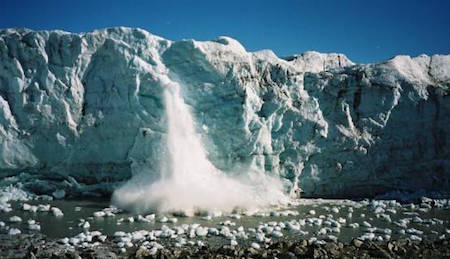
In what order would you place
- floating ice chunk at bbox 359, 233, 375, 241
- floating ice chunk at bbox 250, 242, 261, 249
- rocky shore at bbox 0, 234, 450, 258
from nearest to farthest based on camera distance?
rocky shore at bbox 0, 234, 450, 258, floating ice chunk at bbox 250, 242, 261, 249, floating ice chunk at bbox 359, 233, 375, 241

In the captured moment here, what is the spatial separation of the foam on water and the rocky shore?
12.5ft

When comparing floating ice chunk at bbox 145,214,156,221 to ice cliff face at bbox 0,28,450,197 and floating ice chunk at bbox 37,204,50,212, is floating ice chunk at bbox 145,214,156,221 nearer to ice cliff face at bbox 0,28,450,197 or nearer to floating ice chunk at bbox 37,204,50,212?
ice cliff face at bbox 0,28,450,197

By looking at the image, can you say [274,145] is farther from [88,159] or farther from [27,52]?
[27,52]

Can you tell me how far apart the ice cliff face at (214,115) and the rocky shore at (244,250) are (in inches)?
A: 232

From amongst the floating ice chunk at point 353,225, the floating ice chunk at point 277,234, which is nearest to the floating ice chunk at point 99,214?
the floating ice chunk at point 277,234

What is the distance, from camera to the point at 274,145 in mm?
17219

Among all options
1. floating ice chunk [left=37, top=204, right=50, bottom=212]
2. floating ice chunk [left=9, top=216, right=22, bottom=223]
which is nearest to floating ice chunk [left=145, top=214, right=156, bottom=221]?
floating ice chunk [left=37, top=204, right=50, bottom=212]

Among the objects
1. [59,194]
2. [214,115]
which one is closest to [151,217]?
[59,194]

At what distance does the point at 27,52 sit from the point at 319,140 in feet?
37.8

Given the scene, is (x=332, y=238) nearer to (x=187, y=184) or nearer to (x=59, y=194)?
(x=187, y=184)

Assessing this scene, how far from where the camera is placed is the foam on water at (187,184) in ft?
44.8

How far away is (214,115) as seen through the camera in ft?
53.9

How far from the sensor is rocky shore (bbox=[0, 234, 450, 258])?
869cm

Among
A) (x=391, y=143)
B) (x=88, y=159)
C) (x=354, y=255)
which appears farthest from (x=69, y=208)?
(x=391, y=143)
